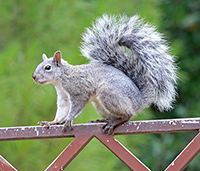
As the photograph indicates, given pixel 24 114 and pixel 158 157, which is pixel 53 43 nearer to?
pixel 24 114

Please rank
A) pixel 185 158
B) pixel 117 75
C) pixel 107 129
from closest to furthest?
pixel 185 158
pixel 107 129
pixel 117 75

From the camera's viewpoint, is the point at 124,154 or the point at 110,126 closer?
the point at 124,154

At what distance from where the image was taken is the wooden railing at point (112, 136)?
1.13m

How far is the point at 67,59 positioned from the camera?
7.62ft

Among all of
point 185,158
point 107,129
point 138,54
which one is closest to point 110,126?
point 107,129

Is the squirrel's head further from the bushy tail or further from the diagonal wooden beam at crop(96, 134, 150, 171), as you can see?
the diagonal wooden beam at crop(96, 134, 150, 171)

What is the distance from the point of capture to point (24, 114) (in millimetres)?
2328

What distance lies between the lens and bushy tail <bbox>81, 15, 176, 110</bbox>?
5.03ft

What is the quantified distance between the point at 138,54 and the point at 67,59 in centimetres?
79

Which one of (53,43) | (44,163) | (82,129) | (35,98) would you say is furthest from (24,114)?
(82,129)

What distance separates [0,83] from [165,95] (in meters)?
1.03

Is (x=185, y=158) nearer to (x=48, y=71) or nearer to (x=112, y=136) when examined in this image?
(x=112, y=136)

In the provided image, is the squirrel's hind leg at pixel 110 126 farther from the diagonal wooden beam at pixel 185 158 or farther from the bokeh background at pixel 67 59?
the bokeh background at pixel 67 59

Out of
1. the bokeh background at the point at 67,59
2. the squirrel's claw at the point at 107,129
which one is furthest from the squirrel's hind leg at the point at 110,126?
the bokeh background at the point at 67,59
